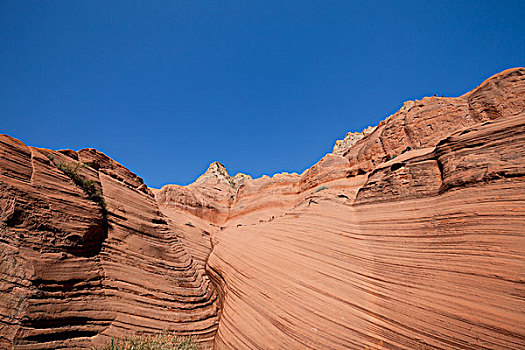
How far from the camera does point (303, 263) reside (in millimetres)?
7891

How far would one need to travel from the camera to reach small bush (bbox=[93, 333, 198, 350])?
6.28 metres

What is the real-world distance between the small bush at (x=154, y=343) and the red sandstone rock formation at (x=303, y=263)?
12.4 inches

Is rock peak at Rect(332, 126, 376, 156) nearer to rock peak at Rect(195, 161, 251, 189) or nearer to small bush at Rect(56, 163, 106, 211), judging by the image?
rock peak at Rect(195, 161, 251, 189)

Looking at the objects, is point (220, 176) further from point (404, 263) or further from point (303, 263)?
point (404, 263)

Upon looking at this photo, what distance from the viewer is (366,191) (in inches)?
378

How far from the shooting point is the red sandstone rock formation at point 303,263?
4852 millimetres

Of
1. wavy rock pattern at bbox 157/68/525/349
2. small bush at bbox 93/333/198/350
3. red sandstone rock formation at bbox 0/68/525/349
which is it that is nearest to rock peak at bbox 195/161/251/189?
red sandstone rock formation at bbox 0/68/525/349

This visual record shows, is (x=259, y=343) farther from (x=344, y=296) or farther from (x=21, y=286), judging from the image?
(x=21, y=286)

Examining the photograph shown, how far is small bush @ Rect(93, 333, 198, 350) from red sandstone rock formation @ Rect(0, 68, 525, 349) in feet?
1.04

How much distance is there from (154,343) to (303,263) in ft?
16.5

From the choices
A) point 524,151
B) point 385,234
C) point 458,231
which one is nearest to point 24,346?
point 385,234

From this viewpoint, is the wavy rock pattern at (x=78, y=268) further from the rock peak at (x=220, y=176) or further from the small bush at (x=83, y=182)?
the rock peak at (x=220, y=176)

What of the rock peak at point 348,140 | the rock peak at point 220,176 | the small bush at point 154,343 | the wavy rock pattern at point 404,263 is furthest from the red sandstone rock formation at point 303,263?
the rock peak at point 348,140

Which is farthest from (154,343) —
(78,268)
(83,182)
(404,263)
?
(404,263)
